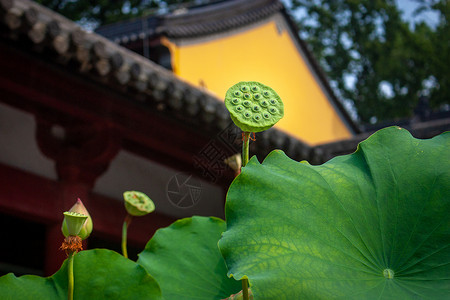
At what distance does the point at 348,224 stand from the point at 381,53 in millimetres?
12745

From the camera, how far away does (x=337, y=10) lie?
13.7 m

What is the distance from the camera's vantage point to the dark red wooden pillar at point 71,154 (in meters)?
2.51

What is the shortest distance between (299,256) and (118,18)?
10.2m

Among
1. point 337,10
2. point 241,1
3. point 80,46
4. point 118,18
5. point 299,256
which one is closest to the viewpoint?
point 299,256

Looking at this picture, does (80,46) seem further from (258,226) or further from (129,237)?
(258,226)

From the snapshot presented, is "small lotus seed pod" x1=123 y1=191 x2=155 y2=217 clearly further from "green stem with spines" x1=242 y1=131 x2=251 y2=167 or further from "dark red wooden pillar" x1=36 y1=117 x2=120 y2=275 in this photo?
"dark red wooden pillar" x1=36 y1=117 x2=120 y2=275

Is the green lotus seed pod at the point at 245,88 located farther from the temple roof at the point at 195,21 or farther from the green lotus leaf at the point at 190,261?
the temple roof at the point at 195,21

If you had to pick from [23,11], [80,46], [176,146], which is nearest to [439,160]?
[23,11]

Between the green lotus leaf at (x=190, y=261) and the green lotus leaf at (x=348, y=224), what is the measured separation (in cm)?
13

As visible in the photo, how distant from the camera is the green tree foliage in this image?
1120 cm

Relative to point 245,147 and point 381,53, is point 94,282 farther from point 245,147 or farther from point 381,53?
point 381,53

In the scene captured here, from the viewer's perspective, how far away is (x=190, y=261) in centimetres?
56

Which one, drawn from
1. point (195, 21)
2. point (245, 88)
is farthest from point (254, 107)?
point (195, 21)

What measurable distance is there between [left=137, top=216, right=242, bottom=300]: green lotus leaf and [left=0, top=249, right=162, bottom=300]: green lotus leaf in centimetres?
8
